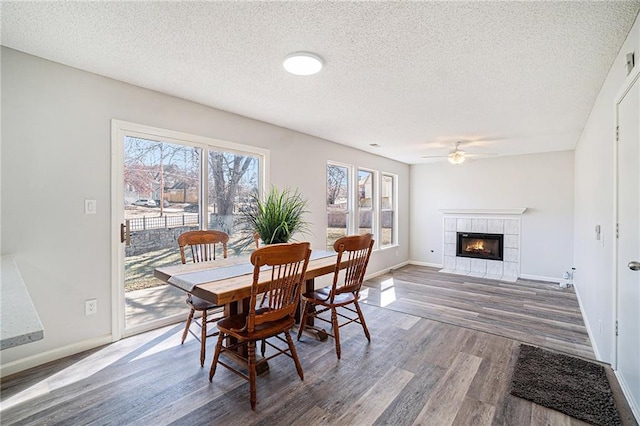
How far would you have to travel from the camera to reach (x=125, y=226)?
2.86 metres

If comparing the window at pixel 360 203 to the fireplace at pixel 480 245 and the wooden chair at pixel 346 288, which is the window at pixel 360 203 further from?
the wooden chair at pixel 346 288

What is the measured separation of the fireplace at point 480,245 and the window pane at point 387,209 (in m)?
1.45

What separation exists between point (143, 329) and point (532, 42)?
403cm

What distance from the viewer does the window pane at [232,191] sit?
3.56 m

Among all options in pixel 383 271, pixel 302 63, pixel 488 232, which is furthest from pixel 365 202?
pixel 302 63

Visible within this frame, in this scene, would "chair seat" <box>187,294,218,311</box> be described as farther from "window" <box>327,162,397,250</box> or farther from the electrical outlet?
"window" <box>327,162,397,250</box>

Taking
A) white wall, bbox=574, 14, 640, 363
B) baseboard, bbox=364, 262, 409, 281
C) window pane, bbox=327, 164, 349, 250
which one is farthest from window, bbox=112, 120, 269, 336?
white wall, bbox=574, 14, 640, 363

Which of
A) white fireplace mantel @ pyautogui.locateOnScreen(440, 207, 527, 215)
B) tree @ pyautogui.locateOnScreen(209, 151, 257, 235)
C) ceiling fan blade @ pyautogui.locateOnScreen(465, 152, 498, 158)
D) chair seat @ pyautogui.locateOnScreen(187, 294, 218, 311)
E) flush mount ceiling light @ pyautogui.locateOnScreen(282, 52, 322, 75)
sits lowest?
chair seat @ pyautogui.locateOnScreen(187, 294, 218, 311)

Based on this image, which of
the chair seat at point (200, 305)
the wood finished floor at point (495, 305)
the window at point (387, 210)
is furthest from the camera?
the window at point (387, 210)

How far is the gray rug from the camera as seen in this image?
6.36ft

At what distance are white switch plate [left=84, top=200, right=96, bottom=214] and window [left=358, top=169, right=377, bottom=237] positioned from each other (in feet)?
13.5

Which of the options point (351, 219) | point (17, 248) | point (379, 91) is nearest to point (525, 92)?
point (379, 91)

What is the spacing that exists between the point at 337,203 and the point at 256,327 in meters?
3.43

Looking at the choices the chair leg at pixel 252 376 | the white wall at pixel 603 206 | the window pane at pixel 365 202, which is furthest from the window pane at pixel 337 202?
the white wall at pixel 603 206
